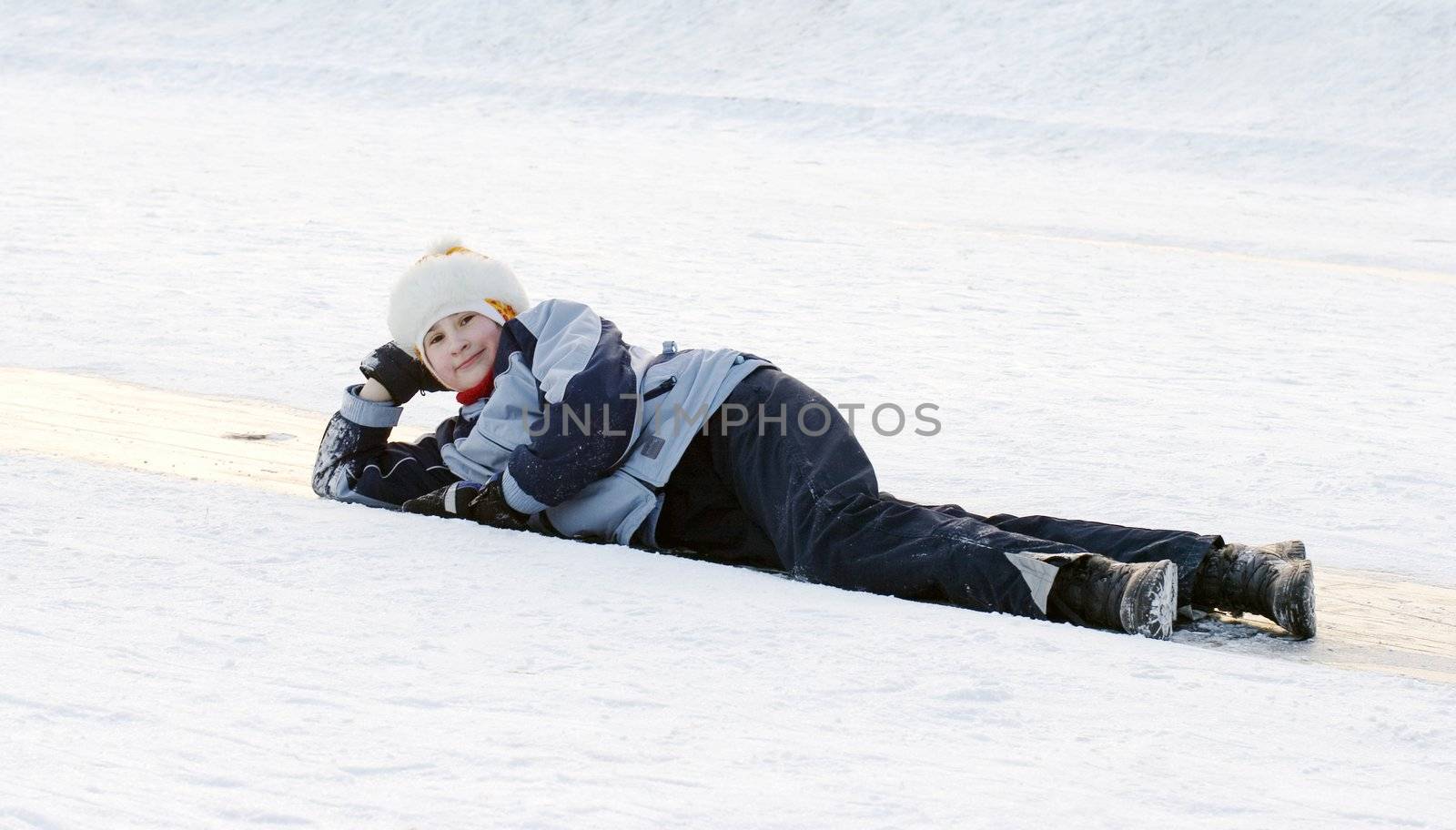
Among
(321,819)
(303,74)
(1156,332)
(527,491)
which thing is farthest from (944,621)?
(303,74)

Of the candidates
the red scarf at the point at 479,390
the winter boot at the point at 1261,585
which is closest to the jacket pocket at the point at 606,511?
the red scarf at the point at 479,390

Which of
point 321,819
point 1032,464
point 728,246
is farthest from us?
point 728,246

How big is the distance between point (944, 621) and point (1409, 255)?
18.3ft

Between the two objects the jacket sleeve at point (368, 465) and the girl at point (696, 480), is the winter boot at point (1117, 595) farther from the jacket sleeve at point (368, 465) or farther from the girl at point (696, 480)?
the jacket sleeve at point (368, 465)

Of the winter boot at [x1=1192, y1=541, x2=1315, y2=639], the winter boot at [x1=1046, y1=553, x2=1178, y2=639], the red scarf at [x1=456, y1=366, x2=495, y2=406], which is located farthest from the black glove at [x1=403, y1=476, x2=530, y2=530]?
the winter boot at [x1=1192, y1=541, x2=1315, y2=639]

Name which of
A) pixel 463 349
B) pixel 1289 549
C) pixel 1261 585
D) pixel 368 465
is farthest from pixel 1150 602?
pixel 368 465

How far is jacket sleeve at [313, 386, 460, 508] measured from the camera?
2.90m

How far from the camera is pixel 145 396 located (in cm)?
371

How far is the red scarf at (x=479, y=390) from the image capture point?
9.16 feet

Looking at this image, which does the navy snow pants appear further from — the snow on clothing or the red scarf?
the red scarf

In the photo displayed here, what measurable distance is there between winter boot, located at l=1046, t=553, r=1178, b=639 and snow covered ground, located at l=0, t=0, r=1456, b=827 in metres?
0.06

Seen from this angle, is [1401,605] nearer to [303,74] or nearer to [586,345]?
[586,345]

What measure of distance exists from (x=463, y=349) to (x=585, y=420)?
384mm

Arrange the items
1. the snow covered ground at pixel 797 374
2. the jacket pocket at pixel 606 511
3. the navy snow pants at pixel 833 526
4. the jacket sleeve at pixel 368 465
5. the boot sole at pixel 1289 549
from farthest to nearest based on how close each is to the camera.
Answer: the jacket sleeve at pixel 368 465 → the jacket pocket at pixel 606 511 → the boot sole at pixel 1289 549 → the navy snow pants at pixel 833 526 → the snow covered ground at pixel 797 374
